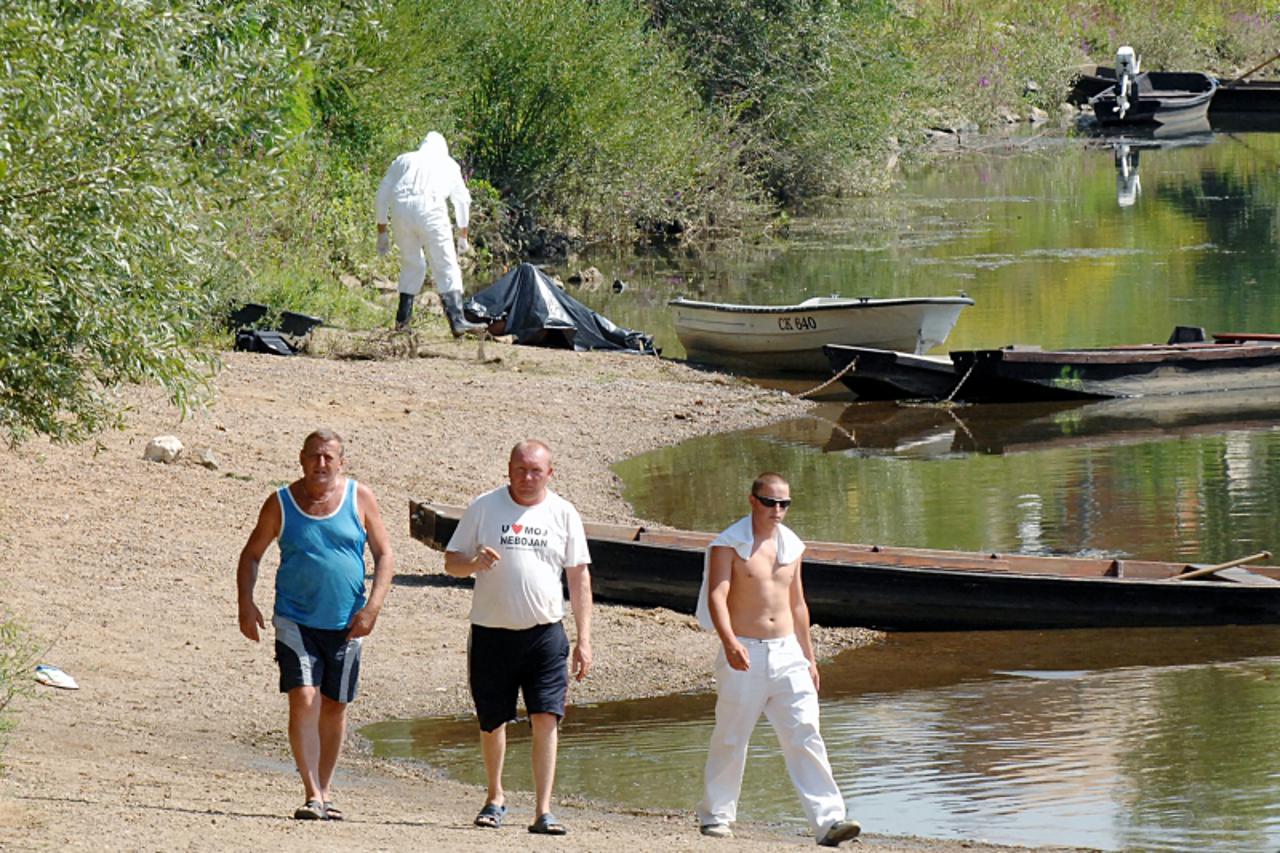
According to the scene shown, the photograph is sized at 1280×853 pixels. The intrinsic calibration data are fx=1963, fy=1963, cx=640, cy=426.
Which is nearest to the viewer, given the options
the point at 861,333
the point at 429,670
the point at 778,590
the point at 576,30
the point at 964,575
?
the point at 778,590

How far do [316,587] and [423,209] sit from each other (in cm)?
1403

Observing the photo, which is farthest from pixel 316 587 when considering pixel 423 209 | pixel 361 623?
pixel 423 209

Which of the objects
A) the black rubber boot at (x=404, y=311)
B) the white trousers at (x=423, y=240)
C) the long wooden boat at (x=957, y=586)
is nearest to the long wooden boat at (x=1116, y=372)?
the white trousers at (x=423, y=240)

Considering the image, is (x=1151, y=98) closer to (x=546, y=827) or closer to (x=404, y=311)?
(x=404, y=311)

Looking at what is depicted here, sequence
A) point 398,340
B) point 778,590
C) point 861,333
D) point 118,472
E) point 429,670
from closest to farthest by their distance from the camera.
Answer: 1. point 778,590
2. point 429,670
3. point 118,472
4. point 398,340
5. point 861,333

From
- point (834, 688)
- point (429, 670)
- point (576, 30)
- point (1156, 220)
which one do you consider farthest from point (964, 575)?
point (1156, 220)

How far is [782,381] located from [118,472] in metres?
11.2

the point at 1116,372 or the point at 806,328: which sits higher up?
the point at 806,328

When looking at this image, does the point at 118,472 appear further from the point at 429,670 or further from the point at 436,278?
the point at 436,278

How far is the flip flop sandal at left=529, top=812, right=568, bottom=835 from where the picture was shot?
25.2ft

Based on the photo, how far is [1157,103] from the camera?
57375mm

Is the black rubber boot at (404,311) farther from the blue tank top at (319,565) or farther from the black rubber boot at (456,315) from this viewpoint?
the blue tank top at (319,565)

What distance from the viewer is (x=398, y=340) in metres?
21.8

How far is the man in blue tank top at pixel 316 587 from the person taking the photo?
7.68m
